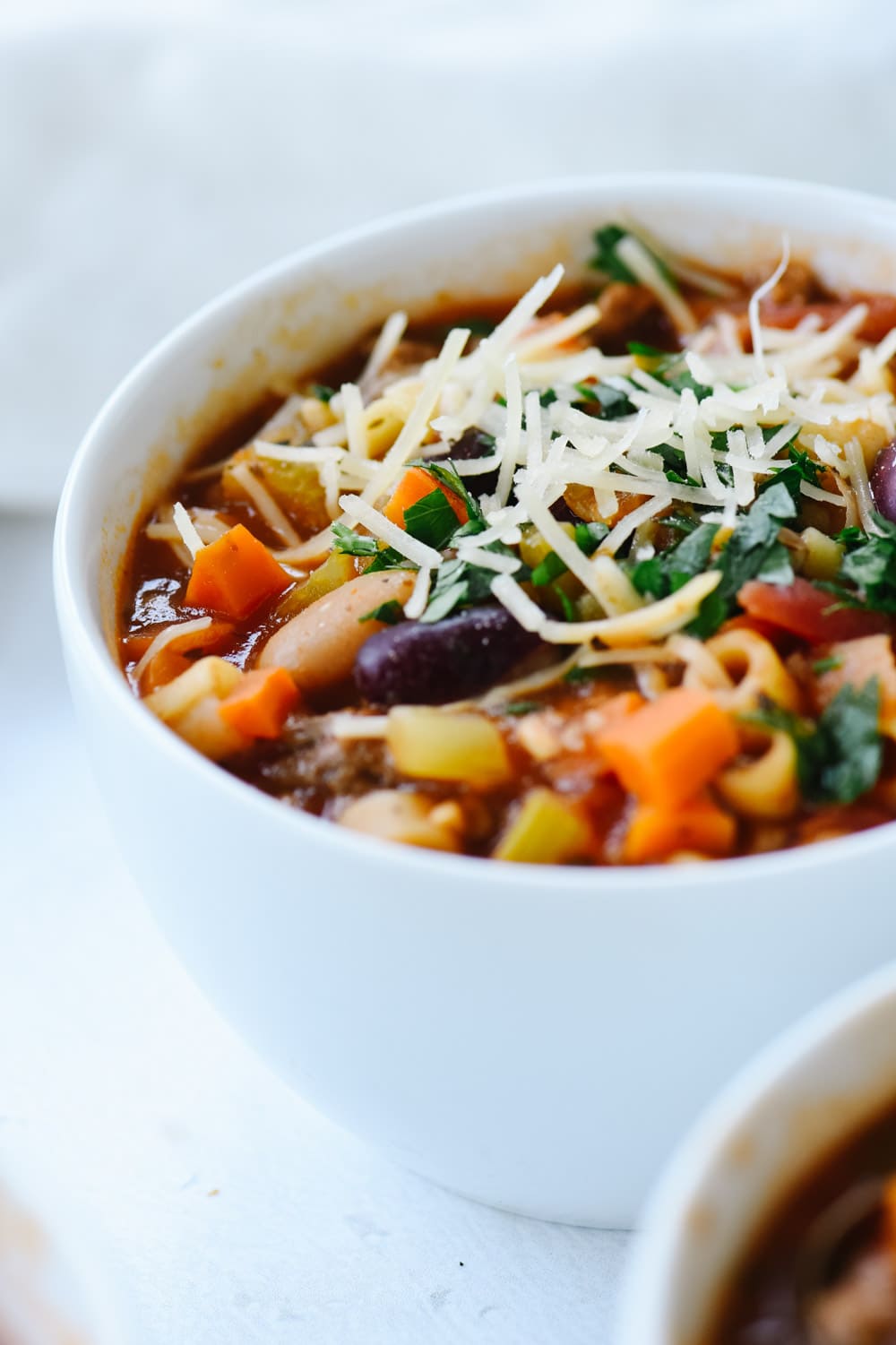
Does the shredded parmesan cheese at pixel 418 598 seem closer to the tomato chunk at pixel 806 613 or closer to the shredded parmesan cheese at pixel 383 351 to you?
the tomato chunk at pixel 806 613

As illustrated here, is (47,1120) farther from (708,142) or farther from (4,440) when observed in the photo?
(708,142)

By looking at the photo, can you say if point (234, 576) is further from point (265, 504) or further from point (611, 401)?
point (611, 401)

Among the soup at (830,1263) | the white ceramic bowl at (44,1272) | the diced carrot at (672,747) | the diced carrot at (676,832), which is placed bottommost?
the white ceramic bowl at (44,1272)

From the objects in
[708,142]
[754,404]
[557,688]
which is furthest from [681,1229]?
[708,142]

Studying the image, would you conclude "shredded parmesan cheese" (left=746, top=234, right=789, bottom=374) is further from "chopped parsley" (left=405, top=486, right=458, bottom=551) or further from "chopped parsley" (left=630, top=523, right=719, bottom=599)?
"chopped parsley" (left=405, top=486, right=458, bottom=551)

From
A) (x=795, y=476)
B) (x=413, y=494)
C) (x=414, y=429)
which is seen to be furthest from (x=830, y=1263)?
(x=414, y=429)

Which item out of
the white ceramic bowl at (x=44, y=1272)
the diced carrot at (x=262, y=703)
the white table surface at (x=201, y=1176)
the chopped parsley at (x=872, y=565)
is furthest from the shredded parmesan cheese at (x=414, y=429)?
the white ceramic bowl at (x=44, y=1272)
